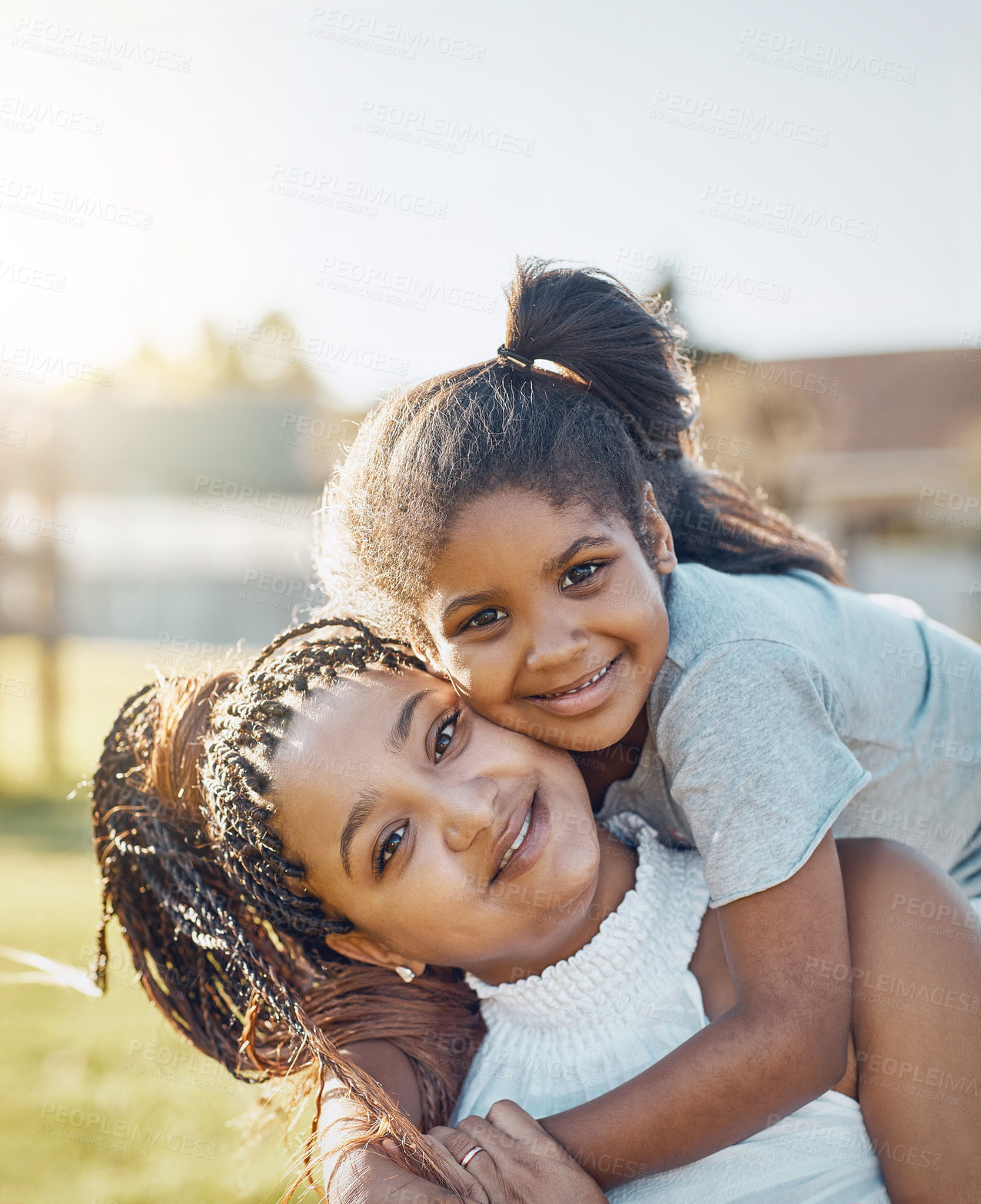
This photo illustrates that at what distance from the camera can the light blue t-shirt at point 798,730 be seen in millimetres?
2109

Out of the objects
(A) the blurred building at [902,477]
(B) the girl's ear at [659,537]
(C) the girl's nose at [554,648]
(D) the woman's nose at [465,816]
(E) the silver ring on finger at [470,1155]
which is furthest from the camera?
(A) the blurred building at [902,477]

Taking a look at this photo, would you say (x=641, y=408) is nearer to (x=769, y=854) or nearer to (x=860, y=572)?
(x=769, y=854)

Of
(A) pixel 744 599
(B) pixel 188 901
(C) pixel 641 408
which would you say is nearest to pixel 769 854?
(A) pixel 744 599

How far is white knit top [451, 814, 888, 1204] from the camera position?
6.64ft

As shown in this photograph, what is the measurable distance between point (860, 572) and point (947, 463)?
212 cm

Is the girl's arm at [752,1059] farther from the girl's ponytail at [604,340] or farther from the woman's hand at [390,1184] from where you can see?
the girl's ponytail at [604,340]

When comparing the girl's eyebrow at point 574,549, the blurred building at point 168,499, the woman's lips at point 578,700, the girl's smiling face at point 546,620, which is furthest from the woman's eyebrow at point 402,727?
the blurred building at point 168,499

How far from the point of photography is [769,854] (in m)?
2.06

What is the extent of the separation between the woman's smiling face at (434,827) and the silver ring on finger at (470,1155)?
0.36 meters

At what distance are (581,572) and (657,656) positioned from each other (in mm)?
257

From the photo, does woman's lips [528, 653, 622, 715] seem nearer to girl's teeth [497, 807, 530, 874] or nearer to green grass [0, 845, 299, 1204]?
girl's teeth [497, 807, 530, 874]

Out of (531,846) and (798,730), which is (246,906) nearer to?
(531,846)

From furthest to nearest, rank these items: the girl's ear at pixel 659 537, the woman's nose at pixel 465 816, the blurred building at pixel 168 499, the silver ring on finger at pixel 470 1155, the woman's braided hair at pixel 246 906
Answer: the blurred building at pixel 168 499
the girl's ear at pixel 659 537
the woman's braided hair at pixel 246 906
the woman's nose at pixel 465 816
the silver ring on finger at pixel 470 1155

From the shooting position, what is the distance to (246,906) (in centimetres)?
259
